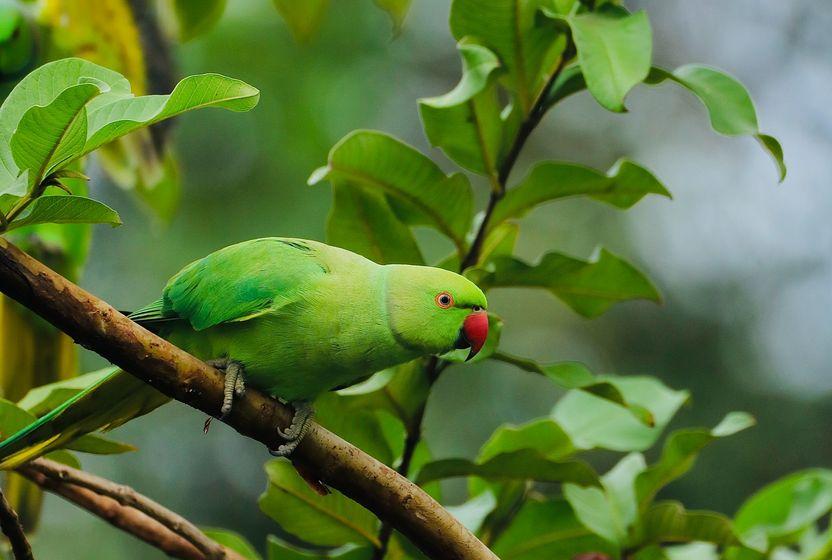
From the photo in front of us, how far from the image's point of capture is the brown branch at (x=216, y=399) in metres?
1.42

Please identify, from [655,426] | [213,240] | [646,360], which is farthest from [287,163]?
[655,426]

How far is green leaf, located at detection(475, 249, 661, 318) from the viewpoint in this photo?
2252 mm

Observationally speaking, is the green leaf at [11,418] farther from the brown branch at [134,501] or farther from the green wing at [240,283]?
the green wing at [240,283]

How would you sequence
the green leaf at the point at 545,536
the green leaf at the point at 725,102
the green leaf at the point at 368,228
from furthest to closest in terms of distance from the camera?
the green leaf at the point at 545,536
the green leaf at the point at 368,228
the green leaf at the point at 725,102

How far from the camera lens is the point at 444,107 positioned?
7.03 ft

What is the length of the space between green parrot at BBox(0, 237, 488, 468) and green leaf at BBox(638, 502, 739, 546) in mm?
763

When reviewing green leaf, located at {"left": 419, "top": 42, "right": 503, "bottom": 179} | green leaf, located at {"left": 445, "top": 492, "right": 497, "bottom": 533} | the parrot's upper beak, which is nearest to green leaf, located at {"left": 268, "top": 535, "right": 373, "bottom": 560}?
→ green leaf, located at {"left": 445, "top": 492, "right": 497, "bottom": 533}

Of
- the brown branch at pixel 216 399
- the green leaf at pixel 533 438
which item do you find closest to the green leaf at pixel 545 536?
the green leaf at pixel 533 438

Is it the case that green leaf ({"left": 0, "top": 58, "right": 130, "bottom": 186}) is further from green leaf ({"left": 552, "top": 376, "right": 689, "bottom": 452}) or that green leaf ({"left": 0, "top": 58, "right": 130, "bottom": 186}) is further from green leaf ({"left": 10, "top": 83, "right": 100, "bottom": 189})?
green leaf ({"left": 552, "top": 376, "right": 689, "bottom": 452})

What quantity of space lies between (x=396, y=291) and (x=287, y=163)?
676 centimetres

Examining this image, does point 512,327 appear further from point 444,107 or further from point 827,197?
point 444,107

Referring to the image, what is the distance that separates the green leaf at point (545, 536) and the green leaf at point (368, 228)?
0.79 metres

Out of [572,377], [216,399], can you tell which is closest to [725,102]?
[572,377]

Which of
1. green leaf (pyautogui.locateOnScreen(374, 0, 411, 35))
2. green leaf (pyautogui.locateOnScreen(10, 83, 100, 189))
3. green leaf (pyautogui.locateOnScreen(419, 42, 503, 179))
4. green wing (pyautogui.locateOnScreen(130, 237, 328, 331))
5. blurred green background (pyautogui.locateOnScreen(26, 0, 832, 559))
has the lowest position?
blurred green background (pyautogui.locateOnScreen(26, 0, 832, 559))
